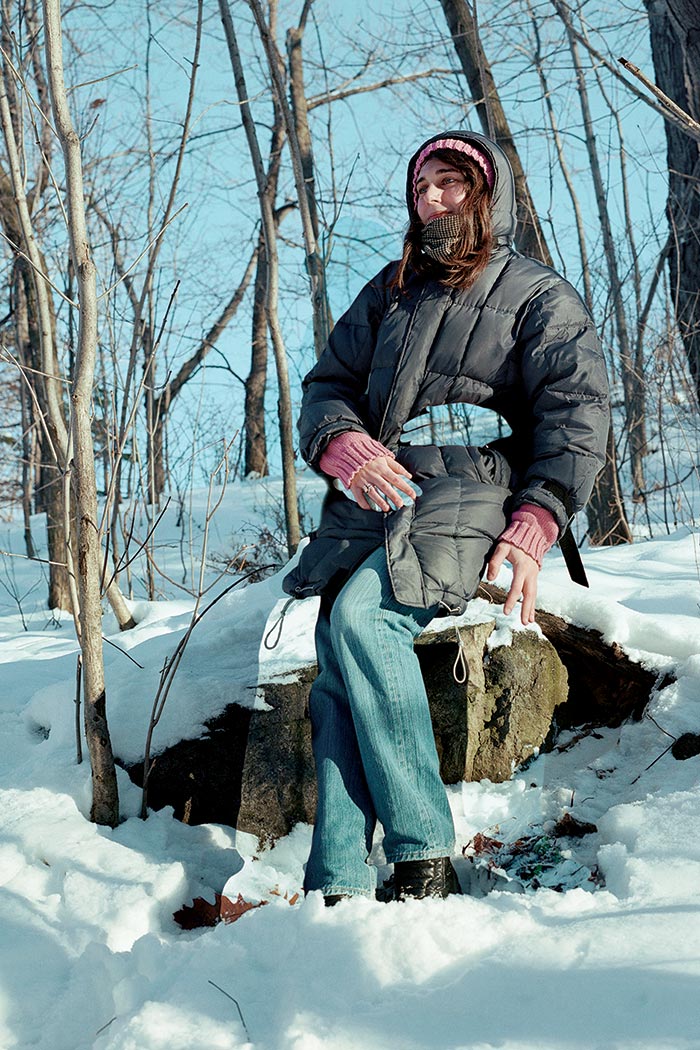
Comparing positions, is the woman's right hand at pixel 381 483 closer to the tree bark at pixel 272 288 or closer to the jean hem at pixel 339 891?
the jean hem at pixel 339 891

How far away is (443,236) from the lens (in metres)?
2.27

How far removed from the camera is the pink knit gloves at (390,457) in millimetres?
2080

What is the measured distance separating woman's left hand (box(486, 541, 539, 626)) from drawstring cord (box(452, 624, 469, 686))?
316 mm

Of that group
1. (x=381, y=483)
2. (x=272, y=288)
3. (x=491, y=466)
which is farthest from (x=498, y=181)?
(x=272, y=288)

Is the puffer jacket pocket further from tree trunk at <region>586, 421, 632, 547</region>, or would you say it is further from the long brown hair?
tree trunk at <region>586, 421, 632, 547</region>

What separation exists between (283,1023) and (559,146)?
6.96m

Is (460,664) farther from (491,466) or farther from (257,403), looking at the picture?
(257,403)

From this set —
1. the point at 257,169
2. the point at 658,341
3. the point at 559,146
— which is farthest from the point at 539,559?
the point at 559,146

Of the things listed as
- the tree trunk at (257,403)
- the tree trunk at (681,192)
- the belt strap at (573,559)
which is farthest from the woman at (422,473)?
the tree trunk at (257,403)

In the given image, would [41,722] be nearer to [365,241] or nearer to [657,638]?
[657,638]

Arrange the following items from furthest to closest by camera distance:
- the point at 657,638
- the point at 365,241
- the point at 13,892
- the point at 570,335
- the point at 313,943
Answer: the point at 365,241
the point at 657,638
the point at 570,335
the point at 13,892
the point at 313,943

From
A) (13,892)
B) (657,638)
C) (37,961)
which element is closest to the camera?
(37,961)

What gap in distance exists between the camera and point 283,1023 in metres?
1.39

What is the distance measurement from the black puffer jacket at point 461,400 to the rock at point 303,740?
0.43 meters
